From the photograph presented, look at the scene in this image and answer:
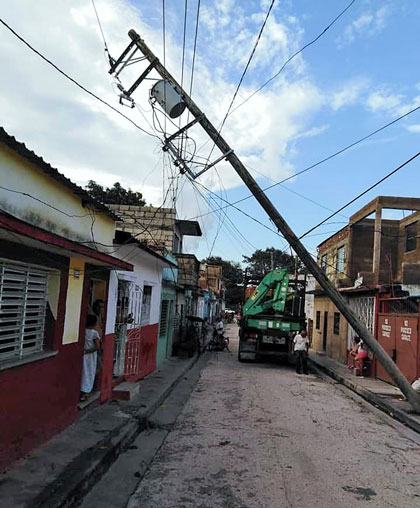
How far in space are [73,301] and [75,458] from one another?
2.35m

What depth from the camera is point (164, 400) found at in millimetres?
10562

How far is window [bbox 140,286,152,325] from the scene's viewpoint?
12.8 meters

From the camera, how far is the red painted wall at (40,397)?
5.14 metres

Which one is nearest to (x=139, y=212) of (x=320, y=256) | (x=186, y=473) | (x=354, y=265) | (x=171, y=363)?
(x=171, y=363)

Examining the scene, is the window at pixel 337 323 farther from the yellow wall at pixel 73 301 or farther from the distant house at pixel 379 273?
the yellow wall at pixel 73 301

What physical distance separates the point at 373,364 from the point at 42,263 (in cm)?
1281

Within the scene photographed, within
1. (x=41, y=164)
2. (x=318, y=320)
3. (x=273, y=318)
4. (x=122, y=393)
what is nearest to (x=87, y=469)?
(x=41, y=164)

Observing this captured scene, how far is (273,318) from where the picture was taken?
18.2 meters

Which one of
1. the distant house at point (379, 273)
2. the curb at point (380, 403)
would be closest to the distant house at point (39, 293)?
the curb at point (380, 403)

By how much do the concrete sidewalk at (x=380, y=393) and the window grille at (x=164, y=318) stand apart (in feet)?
20.0

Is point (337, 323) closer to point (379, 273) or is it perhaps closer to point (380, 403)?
point (379, 273)

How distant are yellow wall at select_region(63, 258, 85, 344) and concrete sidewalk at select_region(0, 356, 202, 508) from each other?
1.37 metres

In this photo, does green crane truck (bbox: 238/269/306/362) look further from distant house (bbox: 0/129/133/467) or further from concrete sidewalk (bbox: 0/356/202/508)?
distant house (bbox: 0/129/133/467)

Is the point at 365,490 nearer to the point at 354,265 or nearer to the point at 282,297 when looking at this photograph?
the point at 282,297
